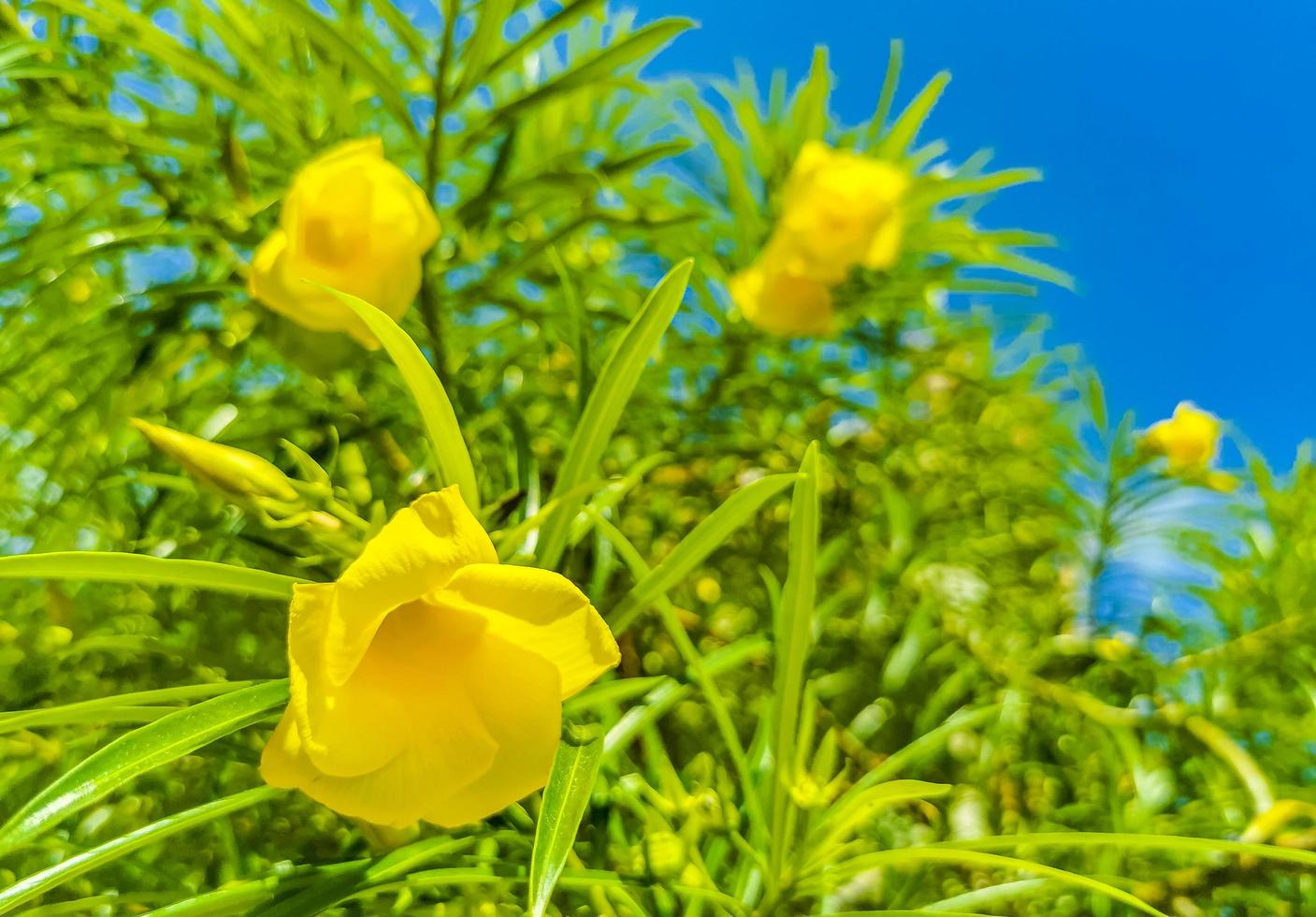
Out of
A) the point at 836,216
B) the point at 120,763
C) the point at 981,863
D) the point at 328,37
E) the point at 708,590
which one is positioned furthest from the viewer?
the point at 708,590

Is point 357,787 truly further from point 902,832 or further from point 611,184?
point 902,832

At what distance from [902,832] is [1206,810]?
0.78 feet

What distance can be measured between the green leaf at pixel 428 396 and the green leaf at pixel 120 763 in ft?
0.36

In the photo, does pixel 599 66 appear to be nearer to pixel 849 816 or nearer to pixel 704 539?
pixel 704 539

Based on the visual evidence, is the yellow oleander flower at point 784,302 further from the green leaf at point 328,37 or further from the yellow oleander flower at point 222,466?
the yellow oleander flower at point 222,466

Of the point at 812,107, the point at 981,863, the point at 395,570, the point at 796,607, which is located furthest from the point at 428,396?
the point at 812,107

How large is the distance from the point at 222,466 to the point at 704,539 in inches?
7.6

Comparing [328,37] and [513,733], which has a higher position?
[328,37]

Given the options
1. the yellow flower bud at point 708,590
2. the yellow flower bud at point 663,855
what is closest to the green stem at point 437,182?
the yellow flower bud at point 663,855

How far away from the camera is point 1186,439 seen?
938 mm

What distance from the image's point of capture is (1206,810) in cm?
69

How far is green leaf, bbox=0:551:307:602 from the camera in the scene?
27 centimetres

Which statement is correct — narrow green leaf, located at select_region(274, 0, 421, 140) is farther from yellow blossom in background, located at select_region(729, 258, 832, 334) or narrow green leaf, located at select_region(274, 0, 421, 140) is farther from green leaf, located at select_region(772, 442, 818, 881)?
yellow blossom in background, located at select_region(729, 258, 832, 334)

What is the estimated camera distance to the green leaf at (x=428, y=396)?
0.29 metres
